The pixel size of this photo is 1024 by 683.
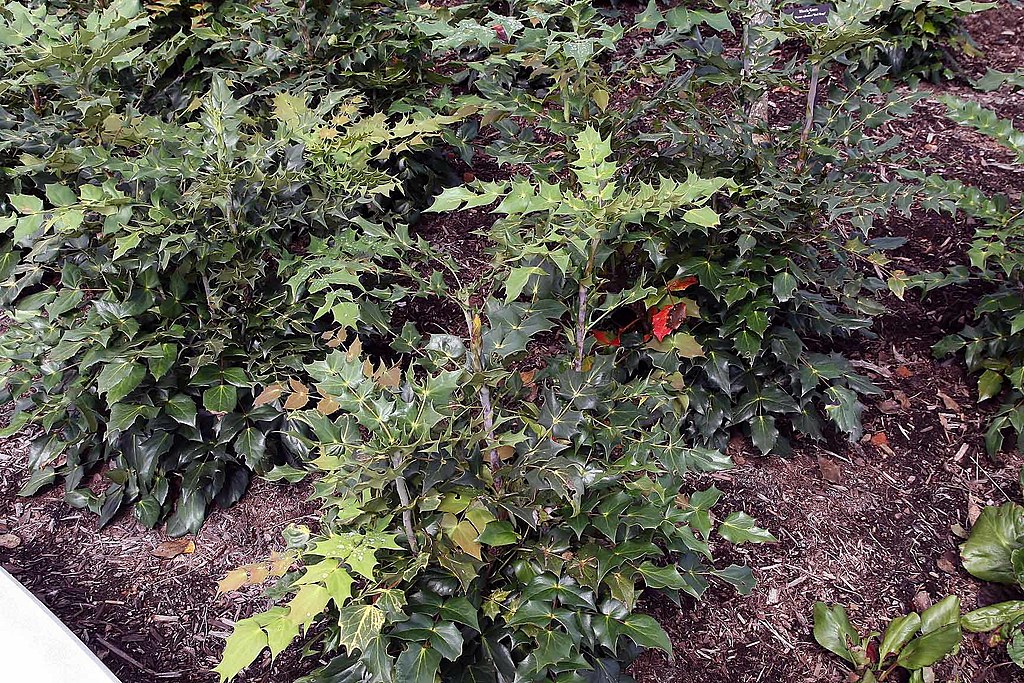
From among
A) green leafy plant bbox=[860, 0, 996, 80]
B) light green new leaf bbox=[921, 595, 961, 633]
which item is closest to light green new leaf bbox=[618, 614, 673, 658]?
light green new leaf bbox=[921, 595, 961, 633]

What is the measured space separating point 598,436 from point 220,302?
1.37 meters

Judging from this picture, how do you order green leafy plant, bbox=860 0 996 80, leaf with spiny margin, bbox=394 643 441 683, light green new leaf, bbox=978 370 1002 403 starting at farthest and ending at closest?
green leafy plant, bbox=860 0 996 80 < light green new leaf, bbox=978 370 1002 403 < leaf with spiny margin, bbox=394 643 441 683

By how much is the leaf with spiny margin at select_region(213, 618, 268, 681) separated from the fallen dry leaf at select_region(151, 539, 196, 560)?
50.3 inches

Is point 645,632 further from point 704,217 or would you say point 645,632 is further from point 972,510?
point 972,510

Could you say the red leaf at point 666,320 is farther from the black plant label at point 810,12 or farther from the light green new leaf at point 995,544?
the black plant label at point 810,12

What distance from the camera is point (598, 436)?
2.15 metres

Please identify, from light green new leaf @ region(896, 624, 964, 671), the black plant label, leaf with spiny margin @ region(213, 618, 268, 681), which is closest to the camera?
leaf with spiny margin @ region(213, 618, 268, 681)

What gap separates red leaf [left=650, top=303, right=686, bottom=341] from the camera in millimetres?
2777

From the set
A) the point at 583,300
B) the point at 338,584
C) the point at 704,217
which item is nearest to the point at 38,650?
the point at 338,584

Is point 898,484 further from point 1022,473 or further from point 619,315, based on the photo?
point 619,315

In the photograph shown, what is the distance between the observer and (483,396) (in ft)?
6.73

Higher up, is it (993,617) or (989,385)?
(989,385)

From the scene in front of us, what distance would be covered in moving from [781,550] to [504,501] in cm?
119

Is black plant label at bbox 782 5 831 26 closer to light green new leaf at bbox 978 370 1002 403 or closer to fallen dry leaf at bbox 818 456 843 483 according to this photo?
light green new leaf at bbox 978 370 1002 403
